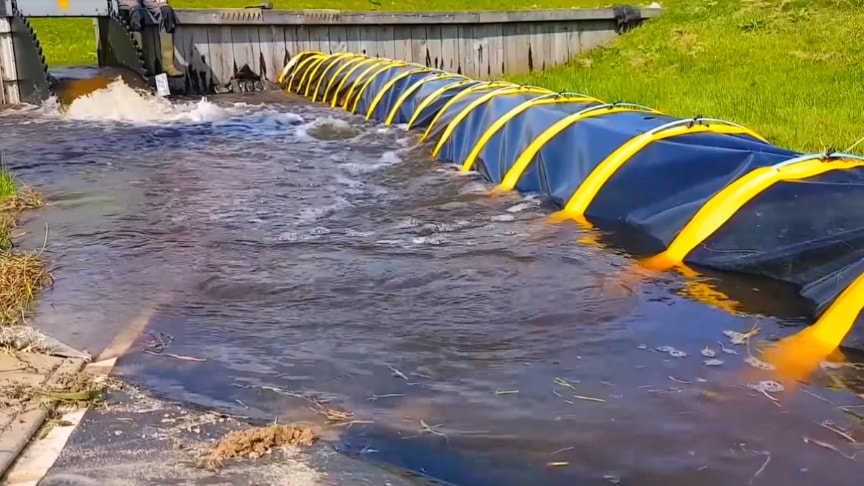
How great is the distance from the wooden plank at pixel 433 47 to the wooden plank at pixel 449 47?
0.28ft

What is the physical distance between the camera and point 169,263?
606 centimetres

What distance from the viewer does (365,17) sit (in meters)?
19.2

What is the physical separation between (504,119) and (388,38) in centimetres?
1166

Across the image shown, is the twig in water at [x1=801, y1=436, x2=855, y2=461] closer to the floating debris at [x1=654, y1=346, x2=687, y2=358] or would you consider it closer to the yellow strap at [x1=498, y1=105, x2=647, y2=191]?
the floating debris at [x1=654, y1=346, x2=687, y2=358]

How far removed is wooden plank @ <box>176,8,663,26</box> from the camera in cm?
1805

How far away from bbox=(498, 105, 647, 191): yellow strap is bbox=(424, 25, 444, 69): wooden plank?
1229cm

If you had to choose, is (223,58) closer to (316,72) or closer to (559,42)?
(316,72)

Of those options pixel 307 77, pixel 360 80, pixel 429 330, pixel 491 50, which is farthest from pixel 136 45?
pixel 429 330

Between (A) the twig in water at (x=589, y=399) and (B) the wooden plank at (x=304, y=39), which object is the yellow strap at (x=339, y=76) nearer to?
(B) the wooden plank at (x=304, y=39)

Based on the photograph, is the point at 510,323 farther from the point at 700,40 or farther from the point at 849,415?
Answer: the point at 700,40

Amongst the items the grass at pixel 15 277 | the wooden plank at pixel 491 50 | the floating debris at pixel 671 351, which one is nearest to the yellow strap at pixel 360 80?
the wooden plank at pixel 491 50

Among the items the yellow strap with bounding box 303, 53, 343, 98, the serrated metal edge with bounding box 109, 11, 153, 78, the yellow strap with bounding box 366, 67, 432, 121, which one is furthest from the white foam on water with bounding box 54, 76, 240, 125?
the yellow strap with bounding box 366, 67, 432, 121

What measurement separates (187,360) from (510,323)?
1.75 metres

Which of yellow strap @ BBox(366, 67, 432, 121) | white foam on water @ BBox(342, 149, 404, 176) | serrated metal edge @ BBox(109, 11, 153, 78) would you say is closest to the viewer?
white foam on water @ BBox(342, 149, 404, 176)
